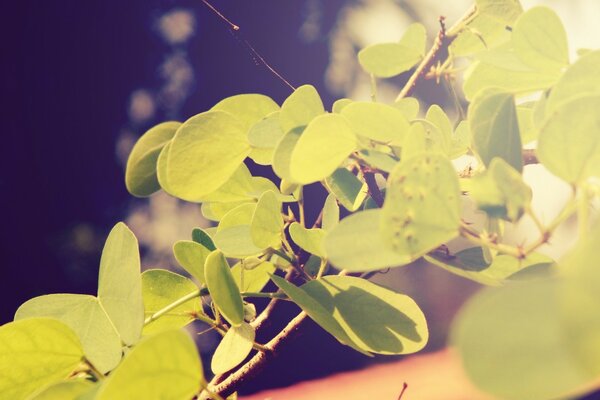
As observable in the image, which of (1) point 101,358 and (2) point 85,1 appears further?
(2) point 85,1

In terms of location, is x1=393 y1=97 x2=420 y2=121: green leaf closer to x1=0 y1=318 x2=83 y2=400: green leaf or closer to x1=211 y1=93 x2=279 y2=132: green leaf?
x1=211 y1=93 x2=279 y2=132: green leaf

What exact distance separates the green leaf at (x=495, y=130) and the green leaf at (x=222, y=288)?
0.12 m

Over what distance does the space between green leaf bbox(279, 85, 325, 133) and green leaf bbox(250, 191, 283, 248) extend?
0.12 ft

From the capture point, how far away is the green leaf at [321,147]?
0.21 m

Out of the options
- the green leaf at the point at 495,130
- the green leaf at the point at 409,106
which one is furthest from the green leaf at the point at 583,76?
the green leaf at the point at 409,106

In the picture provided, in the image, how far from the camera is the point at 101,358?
0.24 metres

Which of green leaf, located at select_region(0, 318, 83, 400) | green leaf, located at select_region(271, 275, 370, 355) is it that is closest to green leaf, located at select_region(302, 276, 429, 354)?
green leaf, located at select_region(271, 275, 370, 355)

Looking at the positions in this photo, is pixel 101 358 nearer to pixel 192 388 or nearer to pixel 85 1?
pixel 192 388

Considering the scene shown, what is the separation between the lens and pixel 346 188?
264 millimetres

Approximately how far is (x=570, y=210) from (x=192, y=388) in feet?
0.44

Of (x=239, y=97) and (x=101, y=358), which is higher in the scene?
(x=239, y=97)

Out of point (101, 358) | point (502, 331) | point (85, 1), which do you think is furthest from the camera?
point (85, 1)

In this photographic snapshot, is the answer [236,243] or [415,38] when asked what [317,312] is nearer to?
[236,243]

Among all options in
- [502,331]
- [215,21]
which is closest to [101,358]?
[502,331]
